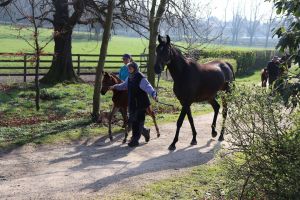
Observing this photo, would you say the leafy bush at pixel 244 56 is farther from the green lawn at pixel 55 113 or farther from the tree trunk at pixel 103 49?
the tree trunk at pixel 103 49

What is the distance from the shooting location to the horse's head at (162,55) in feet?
28.9

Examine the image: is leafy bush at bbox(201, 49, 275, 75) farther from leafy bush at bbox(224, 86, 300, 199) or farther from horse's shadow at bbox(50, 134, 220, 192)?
leafy bush at bbox(224, 86, 300, 199)

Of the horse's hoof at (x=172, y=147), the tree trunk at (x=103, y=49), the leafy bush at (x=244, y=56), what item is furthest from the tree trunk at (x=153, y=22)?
the leafy bush at (x=244, y=56)

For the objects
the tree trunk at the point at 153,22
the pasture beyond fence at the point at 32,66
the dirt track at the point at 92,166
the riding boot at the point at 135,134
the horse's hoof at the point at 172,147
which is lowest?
Answer: the dirt track at the point at 92,166

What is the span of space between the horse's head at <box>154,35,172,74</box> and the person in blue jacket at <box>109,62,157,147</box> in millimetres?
401

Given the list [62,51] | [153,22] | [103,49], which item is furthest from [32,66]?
[103,49]

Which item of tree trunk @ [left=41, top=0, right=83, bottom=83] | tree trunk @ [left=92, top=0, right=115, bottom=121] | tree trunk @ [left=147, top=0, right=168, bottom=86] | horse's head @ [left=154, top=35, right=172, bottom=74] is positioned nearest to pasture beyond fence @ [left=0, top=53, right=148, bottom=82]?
tree trunk @ [left=41, top=0, right=83, bottom=83]

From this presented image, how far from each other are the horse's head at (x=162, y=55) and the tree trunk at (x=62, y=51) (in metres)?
11.1

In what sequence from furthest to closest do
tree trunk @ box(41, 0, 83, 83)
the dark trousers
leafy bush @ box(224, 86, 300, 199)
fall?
tree trunk @ box(41, 0, 83, 83) < the dark trousers < leafy bush @ box(224, 86, 300, 199)

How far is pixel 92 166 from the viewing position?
7859 millimetres

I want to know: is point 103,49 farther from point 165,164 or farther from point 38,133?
point 165,164

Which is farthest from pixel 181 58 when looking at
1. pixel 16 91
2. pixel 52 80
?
pixel 52 80

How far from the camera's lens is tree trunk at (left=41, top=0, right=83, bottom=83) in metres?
19.3

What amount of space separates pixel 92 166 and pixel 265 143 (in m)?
3.97
